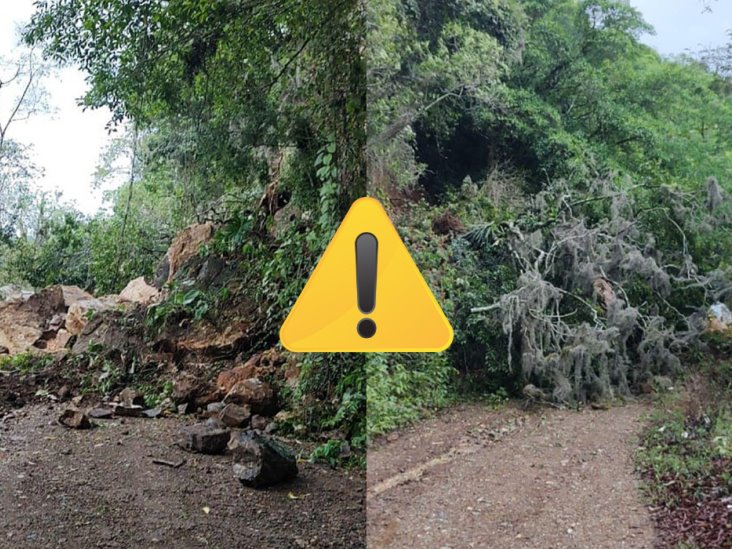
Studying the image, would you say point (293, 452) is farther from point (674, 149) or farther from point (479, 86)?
point (674, 149)

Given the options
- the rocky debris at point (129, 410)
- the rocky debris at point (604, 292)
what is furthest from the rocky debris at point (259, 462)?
the rocky debris at point (604, 292)

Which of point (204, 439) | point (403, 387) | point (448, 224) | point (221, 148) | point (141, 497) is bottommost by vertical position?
point (141, 497)

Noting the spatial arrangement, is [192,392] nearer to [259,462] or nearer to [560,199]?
[259,462]

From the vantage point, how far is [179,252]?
2611 millimetres

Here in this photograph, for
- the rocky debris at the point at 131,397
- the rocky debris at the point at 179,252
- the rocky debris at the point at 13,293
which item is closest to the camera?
the rocky debris at the point at 13,293

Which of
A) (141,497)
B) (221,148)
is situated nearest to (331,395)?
(141,497)

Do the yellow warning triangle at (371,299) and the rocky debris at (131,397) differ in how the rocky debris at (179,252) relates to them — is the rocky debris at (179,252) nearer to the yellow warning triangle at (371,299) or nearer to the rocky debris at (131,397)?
the rocky debris at (131,397)

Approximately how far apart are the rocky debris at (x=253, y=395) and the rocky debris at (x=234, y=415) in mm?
34

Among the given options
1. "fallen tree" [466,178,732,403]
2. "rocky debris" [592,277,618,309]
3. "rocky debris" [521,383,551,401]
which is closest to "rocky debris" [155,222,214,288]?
"fallen tree" [466,178,732,403]

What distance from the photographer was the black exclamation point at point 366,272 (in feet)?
5.31

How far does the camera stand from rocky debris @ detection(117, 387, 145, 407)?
2492mm

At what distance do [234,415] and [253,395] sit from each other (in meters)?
0.10

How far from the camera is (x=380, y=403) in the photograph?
1.95 m

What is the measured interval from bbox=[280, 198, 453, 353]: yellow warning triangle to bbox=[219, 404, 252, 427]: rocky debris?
91 cm
